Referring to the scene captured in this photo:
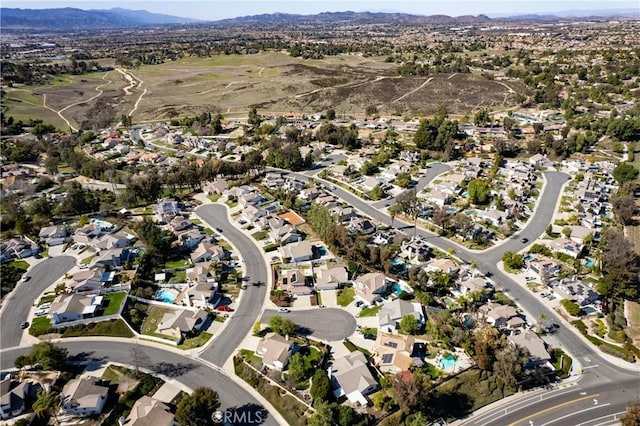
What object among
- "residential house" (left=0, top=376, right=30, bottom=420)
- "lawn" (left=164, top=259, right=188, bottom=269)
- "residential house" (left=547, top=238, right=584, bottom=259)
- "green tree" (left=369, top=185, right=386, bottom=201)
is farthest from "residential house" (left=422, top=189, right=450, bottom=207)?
"residential house" (left=0, top=376, right=30, bottom=420)

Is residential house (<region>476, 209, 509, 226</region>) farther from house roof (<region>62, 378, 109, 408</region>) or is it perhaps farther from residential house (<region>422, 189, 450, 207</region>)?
house roof (<region>62, 378, 109, 408</region>)

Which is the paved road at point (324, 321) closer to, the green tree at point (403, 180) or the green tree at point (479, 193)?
the green tree at point (479, 193)

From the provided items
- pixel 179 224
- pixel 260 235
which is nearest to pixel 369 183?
pixel 260 235

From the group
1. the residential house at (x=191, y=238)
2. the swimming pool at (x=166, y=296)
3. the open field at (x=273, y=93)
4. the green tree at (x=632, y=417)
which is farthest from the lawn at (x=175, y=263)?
the open field at (x=273, y=93)

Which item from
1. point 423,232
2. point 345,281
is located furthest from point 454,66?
point 345,281

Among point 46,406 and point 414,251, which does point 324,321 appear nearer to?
point 414,251
